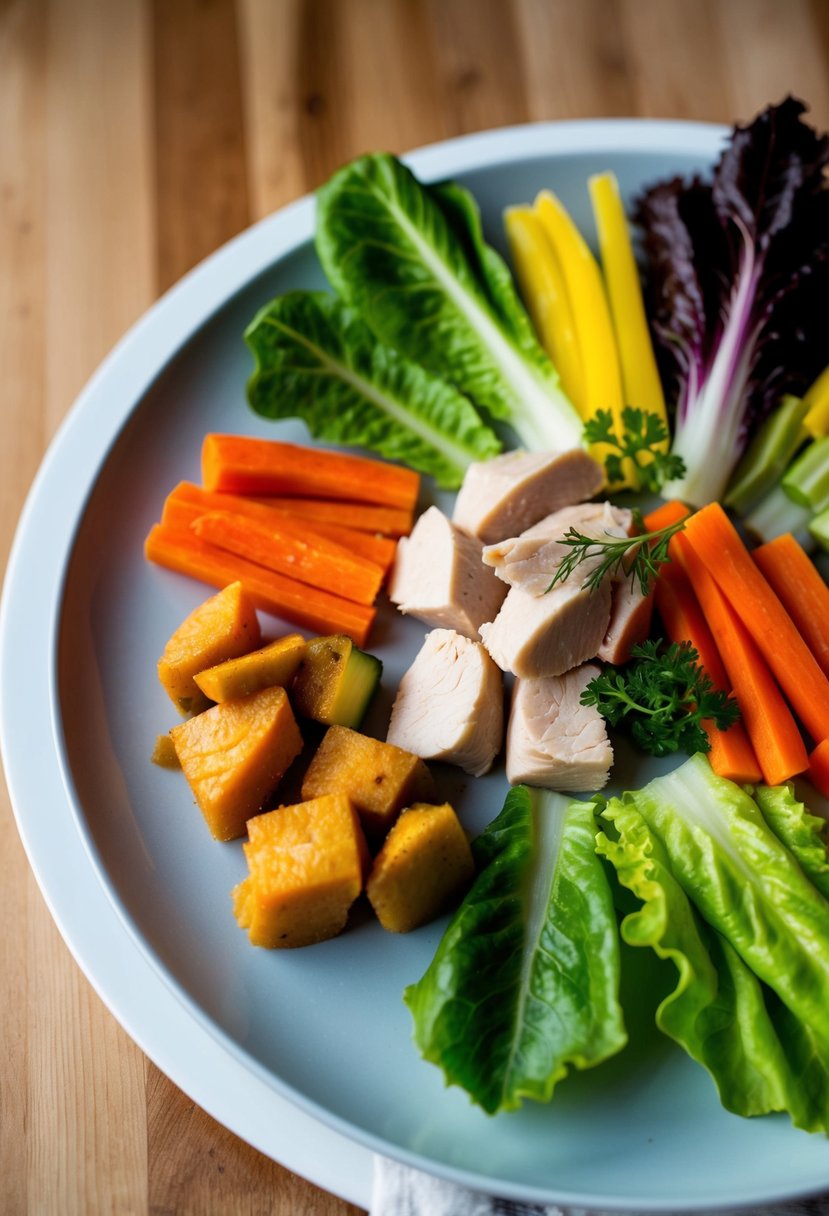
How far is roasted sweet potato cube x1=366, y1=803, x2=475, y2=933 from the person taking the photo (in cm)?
275

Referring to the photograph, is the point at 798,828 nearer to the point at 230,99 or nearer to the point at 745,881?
the point at 745,881

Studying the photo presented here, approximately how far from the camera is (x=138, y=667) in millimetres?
3369

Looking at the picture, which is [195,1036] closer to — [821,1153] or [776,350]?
[821,1153]

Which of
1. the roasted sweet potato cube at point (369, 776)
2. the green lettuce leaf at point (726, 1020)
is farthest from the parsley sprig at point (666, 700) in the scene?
the roasted sweet potato cube at point (369, 776)

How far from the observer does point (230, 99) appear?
15.0 ft

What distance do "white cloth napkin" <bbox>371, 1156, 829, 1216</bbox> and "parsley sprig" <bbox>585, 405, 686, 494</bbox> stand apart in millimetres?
2051

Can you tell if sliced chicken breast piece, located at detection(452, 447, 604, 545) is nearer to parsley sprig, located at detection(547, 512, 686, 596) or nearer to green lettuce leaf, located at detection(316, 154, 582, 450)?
parsley sprig, located at detection(547, 512, 686, 596)

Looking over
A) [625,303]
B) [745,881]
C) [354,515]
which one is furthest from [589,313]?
[745,881]

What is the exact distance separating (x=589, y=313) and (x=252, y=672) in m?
1.71

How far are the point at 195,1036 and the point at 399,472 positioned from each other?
1.80m

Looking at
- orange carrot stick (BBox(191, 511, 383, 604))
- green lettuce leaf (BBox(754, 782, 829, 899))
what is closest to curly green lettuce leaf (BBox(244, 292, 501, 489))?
orange carrot stick (BBox(191, 511, 383, 604))

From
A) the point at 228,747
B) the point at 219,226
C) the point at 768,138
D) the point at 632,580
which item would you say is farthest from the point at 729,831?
the point at 219,226

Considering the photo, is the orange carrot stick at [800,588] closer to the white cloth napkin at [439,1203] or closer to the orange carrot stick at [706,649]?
the orange carrot stick at [706,649]

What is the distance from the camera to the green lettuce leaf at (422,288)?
3.71 m
